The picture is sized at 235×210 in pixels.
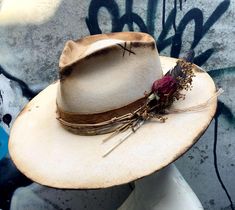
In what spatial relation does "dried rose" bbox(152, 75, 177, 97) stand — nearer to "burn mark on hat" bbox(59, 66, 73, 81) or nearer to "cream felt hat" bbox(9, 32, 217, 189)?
"cream felt hat" bbox(9, 32, 217, 189)

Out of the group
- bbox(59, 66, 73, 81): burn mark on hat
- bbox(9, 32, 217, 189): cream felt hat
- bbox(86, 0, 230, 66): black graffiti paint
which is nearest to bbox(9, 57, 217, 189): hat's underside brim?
bbox(9, 32, 217, 189): cream felt hat

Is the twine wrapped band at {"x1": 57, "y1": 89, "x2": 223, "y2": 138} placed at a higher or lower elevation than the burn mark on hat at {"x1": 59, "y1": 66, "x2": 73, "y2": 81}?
lower

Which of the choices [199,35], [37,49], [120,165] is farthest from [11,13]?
[120,165]

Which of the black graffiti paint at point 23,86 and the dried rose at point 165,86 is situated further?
the black graffiti paint at point 23,86

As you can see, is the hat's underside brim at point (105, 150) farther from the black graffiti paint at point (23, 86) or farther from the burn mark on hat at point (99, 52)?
the black graffiti paint at point (23, 86)

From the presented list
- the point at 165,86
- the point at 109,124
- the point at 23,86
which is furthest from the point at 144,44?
the point at 23,86

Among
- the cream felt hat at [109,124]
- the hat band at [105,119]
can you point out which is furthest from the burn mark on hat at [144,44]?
the hat band at [105,119]

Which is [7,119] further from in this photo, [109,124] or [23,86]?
[109,124]
